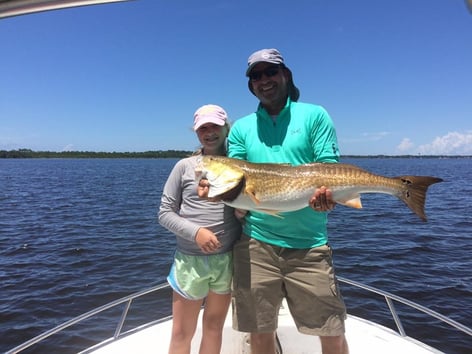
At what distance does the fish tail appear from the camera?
3.20 m

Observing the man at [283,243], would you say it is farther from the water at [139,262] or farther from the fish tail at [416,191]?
the water at [139,262]

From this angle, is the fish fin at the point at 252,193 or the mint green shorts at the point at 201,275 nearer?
the fish fin at the point at 252,193

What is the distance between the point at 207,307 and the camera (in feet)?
11.6

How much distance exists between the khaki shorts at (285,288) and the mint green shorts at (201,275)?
0.33ft

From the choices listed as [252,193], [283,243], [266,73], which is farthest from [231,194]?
[266,73]

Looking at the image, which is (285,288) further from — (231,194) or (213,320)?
(231,194)

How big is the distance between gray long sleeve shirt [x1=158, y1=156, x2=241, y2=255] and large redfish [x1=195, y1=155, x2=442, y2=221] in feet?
0.88

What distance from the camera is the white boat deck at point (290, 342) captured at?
4.35 metres

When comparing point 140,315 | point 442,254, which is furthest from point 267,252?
point 442,254

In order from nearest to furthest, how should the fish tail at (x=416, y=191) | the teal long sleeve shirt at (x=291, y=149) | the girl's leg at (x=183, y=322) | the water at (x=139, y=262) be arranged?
1. the fish tail at (x=416, y=191)
2. the teal long sleeve shirt at (x=291, y=149)
3. the girl's leg at (x=183, y=322)
4. the water at (x=139, y=262)

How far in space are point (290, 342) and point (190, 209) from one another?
2366mm

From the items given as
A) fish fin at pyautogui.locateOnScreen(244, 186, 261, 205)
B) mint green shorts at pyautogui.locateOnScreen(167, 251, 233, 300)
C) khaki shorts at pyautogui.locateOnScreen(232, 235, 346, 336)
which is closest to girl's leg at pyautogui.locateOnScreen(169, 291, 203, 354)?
mint green shorts at pyautogui.locateOnScreen(167, 251, 233, 300)

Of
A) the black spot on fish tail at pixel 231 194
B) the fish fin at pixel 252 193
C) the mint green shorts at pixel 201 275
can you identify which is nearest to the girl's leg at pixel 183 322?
the mint green shorts at pixel 201 275

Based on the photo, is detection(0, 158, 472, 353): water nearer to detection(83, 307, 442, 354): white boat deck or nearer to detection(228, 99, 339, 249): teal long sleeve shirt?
detection(83, 307, 442, 354): white boat deck
